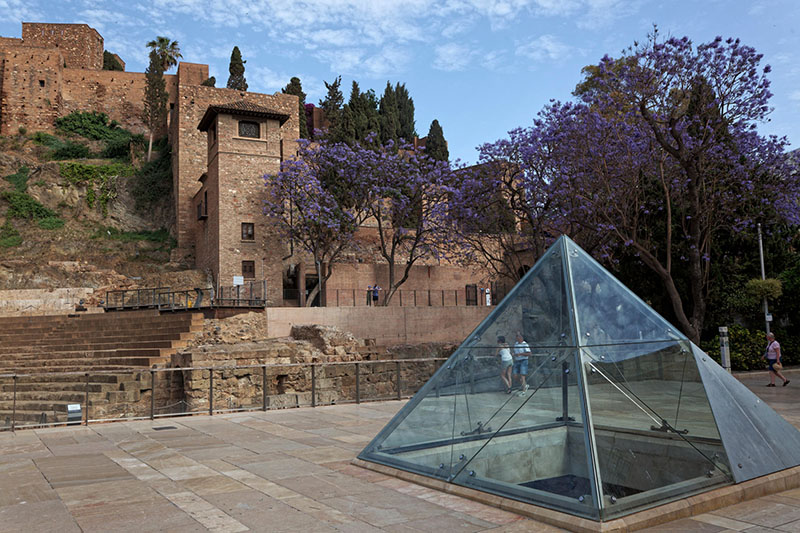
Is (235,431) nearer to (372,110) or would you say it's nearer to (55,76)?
(372,110)

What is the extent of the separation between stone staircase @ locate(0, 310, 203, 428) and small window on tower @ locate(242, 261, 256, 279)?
5822 mm

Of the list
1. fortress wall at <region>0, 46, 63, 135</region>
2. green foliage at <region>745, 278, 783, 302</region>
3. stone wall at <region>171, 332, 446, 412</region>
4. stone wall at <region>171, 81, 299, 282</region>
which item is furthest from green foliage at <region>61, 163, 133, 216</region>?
green foliage at <region>745, 278, 783, 302</region>

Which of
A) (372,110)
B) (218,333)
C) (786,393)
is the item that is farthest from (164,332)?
(372,110)

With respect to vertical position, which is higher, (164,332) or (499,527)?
(164,332)

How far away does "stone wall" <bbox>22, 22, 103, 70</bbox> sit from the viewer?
180 feet

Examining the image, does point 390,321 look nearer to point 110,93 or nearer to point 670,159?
point 670,159

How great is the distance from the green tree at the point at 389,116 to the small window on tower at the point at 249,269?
22.6 meters

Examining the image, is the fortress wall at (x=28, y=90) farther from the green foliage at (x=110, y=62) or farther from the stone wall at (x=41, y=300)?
the stone wall at (x=41, y=300)

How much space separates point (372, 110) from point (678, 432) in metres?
38.0

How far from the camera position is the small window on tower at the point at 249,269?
27.4 metres

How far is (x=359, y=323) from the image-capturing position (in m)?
23.2

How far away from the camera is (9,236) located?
3222 cm

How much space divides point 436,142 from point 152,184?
24128 mm

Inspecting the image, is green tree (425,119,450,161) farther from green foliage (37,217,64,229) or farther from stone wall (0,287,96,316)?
stone wall (0,287,96,316)
